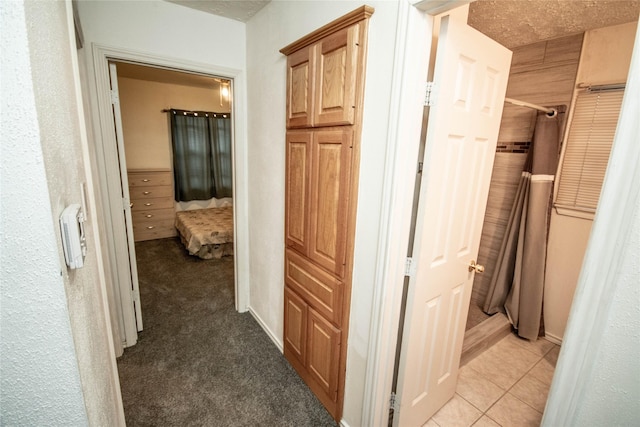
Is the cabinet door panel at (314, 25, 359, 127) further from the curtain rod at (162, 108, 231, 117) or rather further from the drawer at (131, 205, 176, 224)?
the drawer at (131, 205, 176, 224)

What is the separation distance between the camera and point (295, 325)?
6.60ft

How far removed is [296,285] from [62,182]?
1.50 meters

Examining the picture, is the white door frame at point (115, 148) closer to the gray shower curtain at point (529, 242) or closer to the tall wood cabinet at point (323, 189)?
the tall wood cabinet at point (323, 189)

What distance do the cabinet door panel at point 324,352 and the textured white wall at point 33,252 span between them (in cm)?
126

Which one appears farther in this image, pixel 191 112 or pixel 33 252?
pixel 191 112

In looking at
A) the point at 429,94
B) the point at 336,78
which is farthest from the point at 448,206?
the point at 336,78

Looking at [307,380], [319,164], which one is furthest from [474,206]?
[307,380]

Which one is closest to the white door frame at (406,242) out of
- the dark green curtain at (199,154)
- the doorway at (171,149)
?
the doorway at (171,149)

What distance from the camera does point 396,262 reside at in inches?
52.0

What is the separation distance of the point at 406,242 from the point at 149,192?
15.6ft

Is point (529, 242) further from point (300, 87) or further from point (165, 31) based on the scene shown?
point (165, 31)

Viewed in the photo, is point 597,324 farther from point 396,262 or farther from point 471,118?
point 471,118

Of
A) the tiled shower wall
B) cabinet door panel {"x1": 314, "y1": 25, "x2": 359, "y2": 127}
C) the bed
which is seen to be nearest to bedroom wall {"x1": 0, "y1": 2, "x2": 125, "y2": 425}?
cabinet door panel {"x1": 314, "y1": 25, "x2": 359, "y2": 127}

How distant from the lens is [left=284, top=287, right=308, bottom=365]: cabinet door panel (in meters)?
1.91
